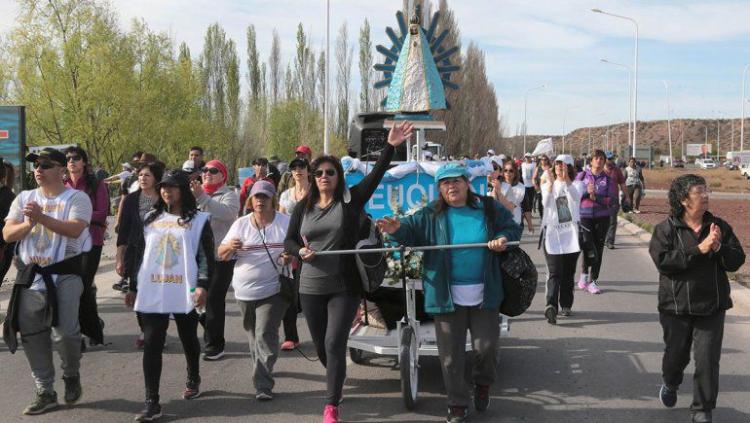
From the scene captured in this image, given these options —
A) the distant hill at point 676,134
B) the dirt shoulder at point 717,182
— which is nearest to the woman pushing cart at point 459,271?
the dirt shoulder at point 717,182

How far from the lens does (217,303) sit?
24.0ft

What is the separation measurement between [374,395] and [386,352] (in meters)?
0.35

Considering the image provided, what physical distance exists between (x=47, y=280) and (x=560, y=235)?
5.39m

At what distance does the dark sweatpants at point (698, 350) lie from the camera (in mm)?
5352

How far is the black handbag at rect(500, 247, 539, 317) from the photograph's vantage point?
217 inches

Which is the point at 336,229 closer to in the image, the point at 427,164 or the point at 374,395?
the point at 374,395

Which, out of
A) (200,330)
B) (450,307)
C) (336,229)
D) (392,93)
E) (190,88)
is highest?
(190,88)

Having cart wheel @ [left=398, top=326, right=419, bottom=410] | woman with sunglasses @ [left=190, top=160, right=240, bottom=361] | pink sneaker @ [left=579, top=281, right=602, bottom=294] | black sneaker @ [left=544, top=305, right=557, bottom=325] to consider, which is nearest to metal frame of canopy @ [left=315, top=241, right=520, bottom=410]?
cart wheel @ [left=398, top=326, right=419, bottom=410]

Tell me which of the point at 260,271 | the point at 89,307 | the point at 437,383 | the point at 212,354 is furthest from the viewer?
the point at 89,307

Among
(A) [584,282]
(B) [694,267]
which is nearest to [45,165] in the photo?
(B) [694,267]

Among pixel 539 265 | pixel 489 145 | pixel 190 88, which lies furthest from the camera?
pixel 489 145

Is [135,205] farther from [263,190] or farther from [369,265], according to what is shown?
[369,265]

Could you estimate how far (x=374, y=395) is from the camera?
6246mm

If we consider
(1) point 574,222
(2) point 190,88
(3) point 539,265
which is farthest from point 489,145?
(1) point 574,222
